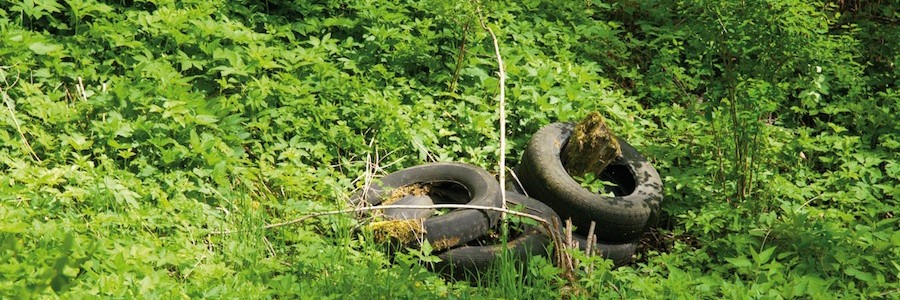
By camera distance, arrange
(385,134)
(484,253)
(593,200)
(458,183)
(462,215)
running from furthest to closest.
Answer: (385,134)
(458,183)
(593,200)
(462,215)
(484,253)

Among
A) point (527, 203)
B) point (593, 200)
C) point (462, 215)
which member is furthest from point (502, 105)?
point (462, 215)

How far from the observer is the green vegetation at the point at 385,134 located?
16.4 ft

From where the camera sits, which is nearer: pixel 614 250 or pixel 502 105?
pixel 614 250

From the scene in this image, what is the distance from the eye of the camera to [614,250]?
6160mm

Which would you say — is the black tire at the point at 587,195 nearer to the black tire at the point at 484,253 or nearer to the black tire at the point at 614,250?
the black tire at the point at 614,250

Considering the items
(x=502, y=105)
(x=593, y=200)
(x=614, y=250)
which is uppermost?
(x=502, y=105)

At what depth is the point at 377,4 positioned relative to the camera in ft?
25.5

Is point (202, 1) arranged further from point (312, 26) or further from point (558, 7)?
point (558, 7)

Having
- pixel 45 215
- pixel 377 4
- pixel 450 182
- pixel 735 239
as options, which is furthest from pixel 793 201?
pixel 45 215

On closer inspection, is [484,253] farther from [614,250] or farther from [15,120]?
[15,120]

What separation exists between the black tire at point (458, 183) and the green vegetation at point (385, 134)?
7.7 inches

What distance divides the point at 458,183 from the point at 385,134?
2.22ft

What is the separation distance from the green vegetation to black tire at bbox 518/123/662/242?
22cm

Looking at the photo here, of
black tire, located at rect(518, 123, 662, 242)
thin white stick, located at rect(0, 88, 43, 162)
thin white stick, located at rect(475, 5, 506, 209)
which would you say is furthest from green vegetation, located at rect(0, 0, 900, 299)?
black tire, located at rect(518, 123, 662, 242)
